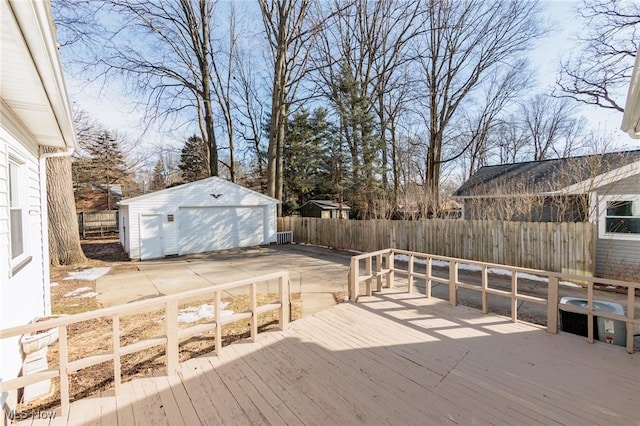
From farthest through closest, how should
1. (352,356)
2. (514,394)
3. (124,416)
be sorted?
(352,356) → (514,394) → (124,416)

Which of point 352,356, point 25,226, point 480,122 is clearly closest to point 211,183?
point 25,226

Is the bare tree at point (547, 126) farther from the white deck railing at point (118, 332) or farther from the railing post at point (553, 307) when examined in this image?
the white deck railing at point (118, 332)

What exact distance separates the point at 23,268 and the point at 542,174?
15.8 meters

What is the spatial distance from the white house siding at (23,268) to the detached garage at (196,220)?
7.16m

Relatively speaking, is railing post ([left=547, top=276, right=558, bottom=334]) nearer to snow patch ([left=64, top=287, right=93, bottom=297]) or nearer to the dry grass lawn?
the dry grass lawn

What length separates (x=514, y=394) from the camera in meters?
2.45

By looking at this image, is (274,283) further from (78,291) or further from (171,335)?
(78,291)

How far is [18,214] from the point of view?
3.63 m

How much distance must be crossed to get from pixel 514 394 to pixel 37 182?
6874 millimetres

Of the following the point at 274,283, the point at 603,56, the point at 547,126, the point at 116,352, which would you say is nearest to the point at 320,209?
the point at 274,283

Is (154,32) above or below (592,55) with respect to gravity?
above

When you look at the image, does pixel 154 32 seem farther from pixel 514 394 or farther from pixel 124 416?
pixel 514 394


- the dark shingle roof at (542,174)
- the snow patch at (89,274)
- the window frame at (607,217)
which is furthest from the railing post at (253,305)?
the window frame at (607,217)

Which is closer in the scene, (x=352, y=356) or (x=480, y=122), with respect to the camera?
(x=352, y=356)
